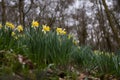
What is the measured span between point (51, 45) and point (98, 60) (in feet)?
2.96

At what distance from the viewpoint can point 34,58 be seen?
3256 mm

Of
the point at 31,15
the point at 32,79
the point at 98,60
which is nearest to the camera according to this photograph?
the point at 32,79

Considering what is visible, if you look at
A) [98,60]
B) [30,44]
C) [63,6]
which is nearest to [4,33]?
[30,44]

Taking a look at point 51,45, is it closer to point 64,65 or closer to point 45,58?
point 45,58

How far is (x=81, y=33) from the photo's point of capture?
3019 cm

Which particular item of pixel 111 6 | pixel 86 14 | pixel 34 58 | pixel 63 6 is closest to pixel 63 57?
pixel 34 58

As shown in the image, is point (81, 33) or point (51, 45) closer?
point (51, 45)

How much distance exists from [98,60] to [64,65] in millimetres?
598

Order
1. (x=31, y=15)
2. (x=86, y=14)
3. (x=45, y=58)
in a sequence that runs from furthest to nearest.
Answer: (x=86, y=14)
(x=31, y=15)
(x=45, y=58)

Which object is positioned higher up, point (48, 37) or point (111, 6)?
point (111, 6)

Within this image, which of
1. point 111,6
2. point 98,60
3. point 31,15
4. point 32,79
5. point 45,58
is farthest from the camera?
point 31,15

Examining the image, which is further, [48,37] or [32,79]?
[48,37]

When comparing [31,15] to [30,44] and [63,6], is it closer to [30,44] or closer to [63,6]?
[63,6]

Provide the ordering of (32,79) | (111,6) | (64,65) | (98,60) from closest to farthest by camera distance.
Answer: (32,79)
(64,65)
(98,60)
(111,6)
